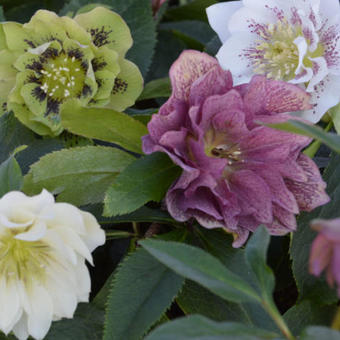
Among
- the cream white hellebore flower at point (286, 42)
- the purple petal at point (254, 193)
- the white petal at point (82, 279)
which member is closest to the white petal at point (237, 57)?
the cream white hellebore flower at point (286, 42)

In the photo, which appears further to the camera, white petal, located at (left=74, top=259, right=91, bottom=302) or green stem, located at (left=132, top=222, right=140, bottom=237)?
green stem, located at (left=132, top=222, right=140, bottom=237)

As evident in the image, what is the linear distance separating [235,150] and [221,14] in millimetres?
153

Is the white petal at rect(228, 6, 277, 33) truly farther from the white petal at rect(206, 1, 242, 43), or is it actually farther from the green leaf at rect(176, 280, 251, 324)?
the green leaf at rect(176, 280, 251, 324)

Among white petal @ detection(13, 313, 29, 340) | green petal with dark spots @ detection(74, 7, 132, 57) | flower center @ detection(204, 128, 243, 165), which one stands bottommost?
white petal @ detection(13, 313, 29, 340)

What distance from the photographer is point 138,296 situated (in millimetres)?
431

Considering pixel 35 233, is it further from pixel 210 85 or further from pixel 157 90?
pixel 157 90

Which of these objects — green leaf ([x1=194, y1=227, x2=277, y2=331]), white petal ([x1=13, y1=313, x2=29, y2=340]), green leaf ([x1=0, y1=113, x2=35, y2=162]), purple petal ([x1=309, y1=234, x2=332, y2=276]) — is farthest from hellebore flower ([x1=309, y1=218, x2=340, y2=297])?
green leaf ([x1=0, y1=113, x2=35, y2=162])

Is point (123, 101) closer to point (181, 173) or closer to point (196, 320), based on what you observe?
point (181, 173)

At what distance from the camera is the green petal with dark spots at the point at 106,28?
0.54m

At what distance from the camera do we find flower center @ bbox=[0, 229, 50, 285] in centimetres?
44

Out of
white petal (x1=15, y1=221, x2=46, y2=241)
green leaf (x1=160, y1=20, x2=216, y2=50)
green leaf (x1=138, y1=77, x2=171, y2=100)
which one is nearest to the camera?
white petal (x1=15, y1=221, x2=46, y2=241)

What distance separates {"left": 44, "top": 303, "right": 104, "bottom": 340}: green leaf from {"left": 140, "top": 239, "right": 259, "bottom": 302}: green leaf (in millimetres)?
170

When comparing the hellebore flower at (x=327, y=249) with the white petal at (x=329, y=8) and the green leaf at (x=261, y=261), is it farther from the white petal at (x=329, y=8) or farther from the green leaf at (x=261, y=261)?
the white petal at (x=329, y=8)

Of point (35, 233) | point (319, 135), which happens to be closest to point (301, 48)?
point (319, 135)
